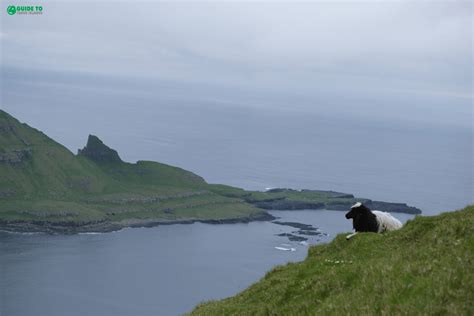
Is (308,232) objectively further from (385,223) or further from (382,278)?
(382,278)

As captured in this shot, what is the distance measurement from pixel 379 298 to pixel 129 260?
152 meters

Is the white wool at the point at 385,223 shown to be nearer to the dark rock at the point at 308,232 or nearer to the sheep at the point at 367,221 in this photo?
the sheep at the point at 367,221

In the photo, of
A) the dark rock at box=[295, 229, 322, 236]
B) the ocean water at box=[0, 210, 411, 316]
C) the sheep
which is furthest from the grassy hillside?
the dark rock at box=[295, 229, 322, 236]

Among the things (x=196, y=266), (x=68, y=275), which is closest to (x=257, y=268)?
(x=196, y=266)

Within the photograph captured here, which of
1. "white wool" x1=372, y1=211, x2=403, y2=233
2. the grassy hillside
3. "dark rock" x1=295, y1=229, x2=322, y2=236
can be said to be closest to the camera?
the grassy hillside

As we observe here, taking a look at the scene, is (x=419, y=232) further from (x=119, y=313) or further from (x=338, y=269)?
(x=119, y=313)

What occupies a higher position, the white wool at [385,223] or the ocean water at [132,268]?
the white wool at [385,223]

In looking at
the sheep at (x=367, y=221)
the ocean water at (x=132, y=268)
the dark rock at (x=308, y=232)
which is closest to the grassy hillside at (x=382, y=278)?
the sheep at (x=367, y=221)

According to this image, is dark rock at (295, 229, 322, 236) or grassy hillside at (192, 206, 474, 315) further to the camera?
dark rock at (295, 229, 322, 236)

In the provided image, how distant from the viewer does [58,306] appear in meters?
122

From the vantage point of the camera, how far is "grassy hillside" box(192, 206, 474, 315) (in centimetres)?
1012

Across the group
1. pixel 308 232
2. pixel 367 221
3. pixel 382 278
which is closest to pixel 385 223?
pixel 367 221

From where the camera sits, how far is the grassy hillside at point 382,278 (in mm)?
10117

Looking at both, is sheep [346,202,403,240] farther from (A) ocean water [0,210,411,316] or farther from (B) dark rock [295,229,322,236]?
(B) dark rock [295,229,322,236]
